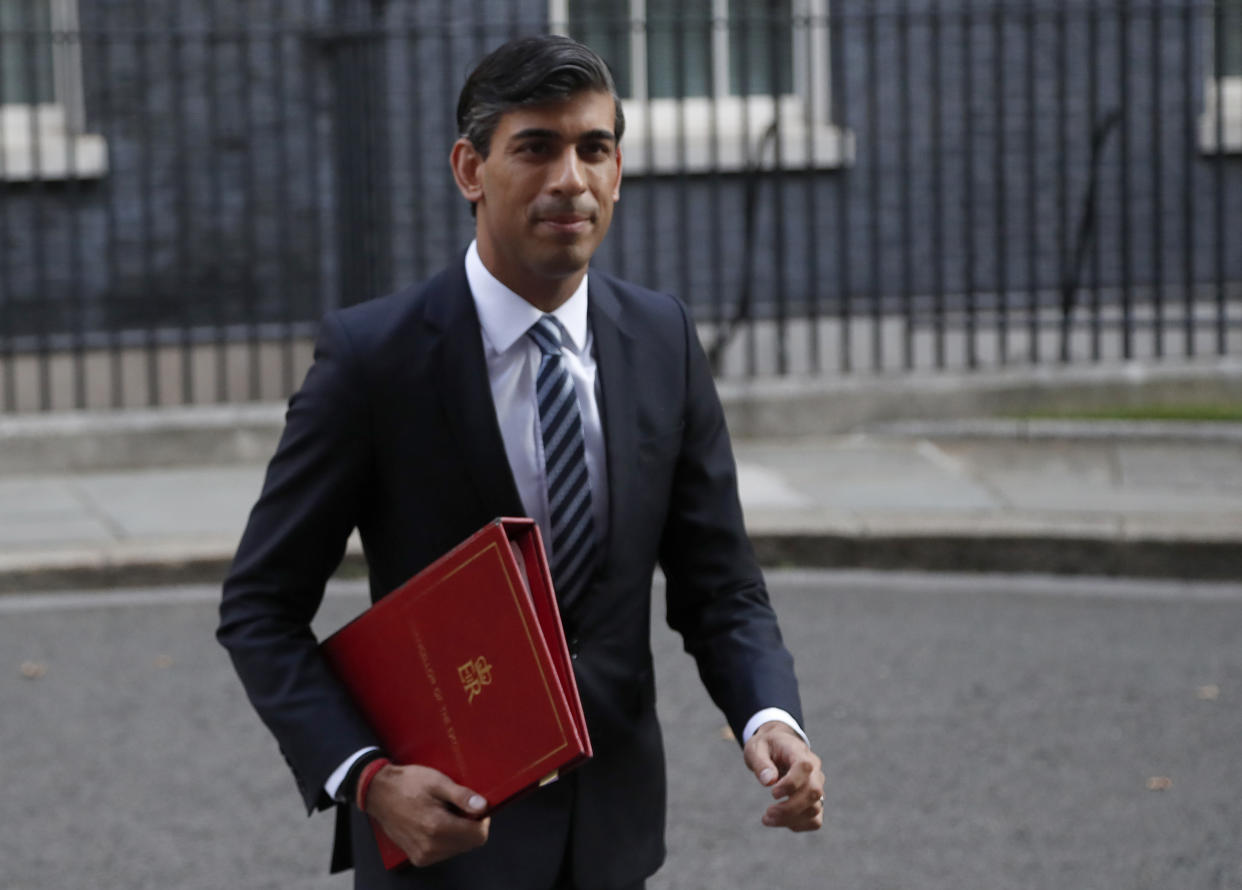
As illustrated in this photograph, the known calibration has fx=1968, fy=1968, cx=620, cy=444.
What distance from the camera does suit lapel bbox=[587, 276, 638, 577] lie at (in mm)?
2367

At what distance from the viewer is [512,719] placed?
6.92ft

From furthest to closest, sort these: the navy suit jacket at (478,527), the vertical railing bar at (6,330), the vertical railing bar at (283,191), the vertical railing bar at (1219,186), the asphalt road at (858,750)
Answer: the vertical railing bar at (1219,186) < the vertical railing bar at (283,191) < the vertical railing bar at (6,330) < the asphalt road at (858,750) < the navy suit jacket at (478,527)

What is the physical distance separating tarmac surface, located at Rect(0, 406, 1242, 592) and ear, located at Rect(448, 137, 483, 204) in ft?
17.4

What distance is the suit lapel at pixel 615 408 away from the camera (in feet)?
7.77

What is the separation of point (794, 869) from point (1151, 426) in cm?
570

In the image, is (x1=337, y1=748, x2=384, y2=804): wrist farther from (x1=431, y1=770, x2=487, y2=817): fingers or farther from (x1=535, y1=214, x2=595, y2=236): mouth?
(x1=535, y1=214, x2=595, y2=236): mouth

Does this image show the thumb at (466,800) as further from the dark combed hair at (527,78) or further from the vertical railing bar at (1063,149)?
the vertical railing bar at (1063,149)

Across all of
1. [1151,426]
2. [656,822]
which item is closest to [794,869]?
[656,822]

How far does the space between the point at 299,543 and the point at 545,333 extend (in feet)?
1.27

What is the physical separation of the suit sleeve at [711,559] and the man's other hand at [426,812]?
1.44 feet

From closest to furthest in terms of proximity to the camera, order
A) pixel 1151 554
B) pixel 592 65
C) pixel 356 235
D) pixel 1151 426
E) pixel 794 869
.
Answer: pixel 592 65
pixel 794 869
pixel 1151 554
pixel 1151 426
pixel 356 235

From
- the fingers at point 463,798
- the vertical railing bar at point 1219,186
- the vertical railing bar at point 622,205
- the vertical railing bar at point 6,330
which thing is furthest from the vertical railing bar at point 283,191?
the fingers at point 463,798

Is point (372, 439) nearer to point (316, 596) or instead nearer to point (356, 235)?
point (316, 596)

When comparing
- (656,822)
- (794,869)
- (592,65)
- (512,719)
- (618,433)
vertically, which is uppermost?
(592,65)
